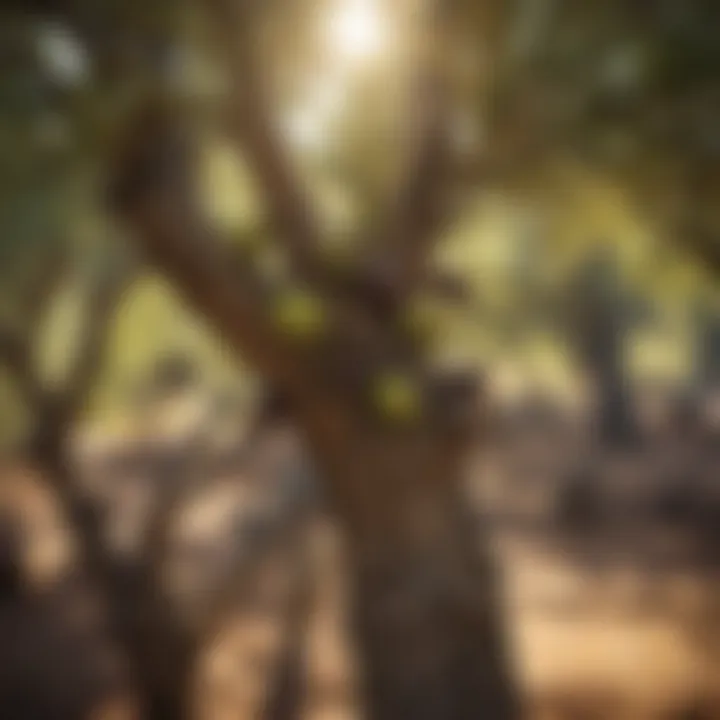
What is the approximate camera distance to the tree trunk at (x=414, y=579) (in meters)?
1.00

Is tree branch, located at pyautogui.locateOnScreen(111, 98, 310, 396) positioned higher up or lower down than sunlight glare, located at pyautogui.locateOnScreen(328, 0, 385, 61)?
lower down

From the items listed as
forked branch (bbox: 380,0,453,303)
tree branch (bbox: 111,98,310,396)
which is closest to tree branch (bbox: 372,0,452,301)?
forked branch (bbox: 380,0,453,303)

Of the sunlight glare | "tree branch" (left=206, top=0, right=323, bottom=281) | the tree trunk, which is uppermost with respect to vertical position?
the sunlight glare

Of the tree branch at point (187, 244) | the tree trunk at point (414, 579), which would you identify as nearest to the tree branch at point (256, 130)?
the tree branch at point (187, 244)

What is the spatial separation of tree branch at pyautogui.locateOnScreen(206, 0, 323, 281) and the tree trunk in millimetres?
249

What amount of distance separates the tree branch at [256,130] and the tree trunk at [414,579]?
249 mm

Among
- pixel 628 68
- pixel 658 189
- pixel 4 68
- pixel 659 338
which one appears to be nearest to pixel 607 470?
pixel 659 338

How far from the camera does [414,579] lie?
3.34 ft

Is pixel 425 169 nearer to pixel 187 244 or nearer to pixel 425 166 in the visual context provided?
pixel 425 166

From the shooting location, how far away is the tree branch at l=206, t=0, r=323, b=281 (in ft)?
3.48

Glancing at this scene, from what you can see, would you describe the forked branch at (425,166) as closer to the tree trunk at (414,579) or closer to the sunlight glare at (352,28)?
the sunlight glare at (352,28)

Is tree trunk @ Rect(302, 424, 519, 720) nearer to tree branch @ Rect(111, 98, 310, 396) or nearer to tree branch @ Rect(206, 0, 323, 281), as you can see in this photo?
tree branch @ Rect(111, 98, 310, 396)

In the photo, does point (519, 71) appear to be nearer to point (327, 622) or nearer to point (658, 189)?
point (658, 189)

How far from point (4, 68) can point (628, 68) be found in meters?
0.69
